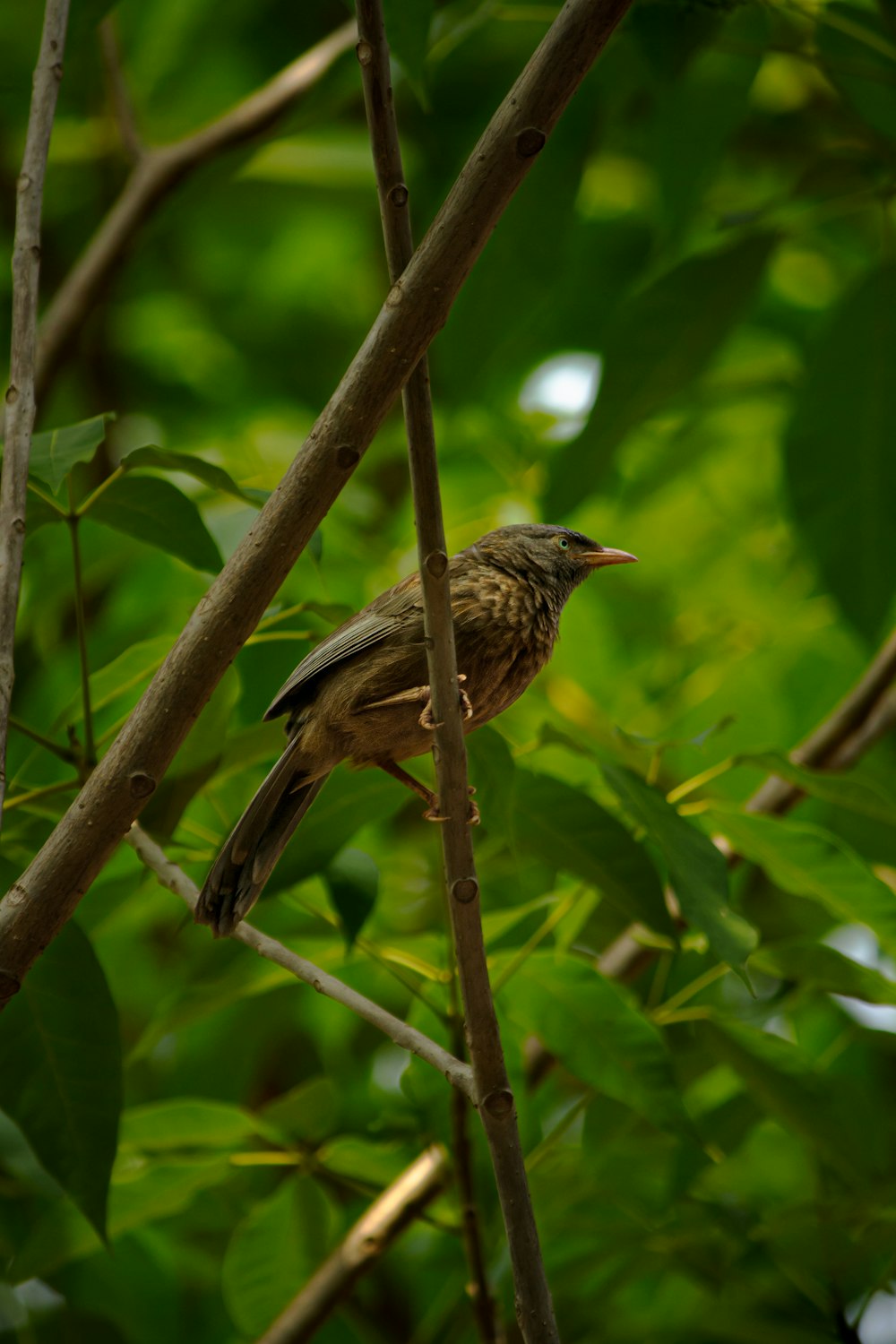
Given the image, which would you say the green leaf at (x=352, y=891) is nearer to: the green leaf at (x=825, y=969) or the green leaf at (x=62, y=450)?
the green leaf at (x=825, y=969)

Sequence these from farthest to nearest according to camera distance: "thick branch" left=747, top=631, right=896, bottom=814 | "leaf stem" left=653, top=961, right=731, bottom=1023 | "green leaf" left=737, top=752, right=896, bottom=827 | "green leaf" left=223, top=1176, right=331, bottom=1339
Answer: "thick branch" left=747, top=631, right=896, bottom=814 → "green leaf" left=223, top=1176, right=331, bottom=1339 → "leaf stem" left=653, top=961, right=731, bottom=1023 → "green leaf" left=737, top=752, right=896, bottom=827

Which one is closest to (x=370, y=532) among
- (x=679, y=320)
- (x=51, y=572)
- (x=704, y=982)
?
(x=51, y=572)

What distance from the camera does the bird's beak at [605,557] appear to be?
12.6ft

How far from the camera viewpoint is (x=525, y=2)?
3189 mm

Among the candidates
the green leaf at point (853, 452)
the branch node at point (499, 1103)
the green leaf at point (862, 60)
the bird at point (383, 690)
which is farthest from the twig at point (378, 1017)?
the green leaf at point (862, 60)

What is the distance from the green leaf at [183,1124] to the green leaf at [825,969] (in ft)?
4.29

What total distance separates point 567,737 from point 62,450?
1125mm

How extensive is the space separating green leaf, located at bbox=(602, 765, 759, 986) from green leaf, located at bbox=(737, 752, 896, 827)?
11.7 inches

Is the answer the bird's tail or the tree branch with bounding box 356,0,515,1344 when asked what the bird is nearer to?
the bird's tail

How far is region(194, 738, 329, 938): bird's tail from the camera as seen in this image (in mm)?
2639


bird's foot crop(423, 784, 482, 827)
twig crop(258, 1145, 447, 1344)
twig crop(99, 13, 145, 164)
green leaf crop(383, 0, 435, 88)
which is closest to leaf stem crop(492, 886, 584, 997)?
bird's foot crop(423, 784, 482, 827)

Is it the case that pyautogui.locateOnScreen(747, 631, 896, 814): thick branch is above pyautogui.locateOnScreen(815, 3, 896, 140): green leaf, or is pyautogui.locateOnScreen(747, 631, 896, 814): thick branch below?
below

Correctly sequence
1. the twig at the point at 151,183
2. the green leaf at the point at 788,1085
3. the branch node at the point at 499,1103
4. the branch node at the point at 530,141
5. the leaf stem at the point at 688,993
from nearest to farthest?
the branch node at the point at 530,141 → the branch node at the point at 499,1103 → the green leaf at the point at 788,1085 → the leaf stem at the point at 688,993 → the twig at the point at 151,183

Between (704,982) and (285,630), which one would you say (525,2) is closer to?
(285,630)
